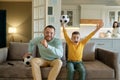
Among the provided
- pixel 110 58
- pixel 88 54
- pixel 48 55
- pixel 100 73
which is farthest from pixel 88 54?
pixel 48 55

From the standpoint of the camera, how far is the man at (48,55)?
2927 millimetres

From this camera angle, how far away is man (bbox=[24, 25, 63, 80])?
293cm

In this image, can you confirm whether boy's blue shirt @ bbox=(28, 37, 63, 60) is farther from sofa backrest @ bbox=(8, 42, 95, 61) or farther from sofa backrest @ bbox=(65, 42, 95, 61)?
sofa backrest @ bbox=(65, 42, 95, 61)

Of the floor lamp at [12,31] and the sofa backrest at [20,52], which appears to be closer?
the sofa backrest at [20,52]

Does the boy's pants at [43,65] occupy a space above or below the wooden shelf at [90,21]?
below

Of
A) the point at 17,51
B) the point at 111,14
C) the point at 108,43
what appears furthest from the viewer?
the point at 111,14

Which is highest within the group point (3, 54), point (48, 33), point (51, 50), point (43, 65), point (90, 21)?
point (90, 21)

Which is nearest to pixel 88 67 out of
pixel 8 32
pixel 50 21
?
pixel 50 21

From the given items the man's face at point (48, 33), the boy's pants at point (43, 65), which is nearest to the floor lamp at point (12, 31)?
the man's face at point (48, 33)

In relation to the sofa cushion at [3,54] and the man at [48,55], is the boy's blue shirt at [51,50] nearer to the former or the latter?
the man at [48,55]

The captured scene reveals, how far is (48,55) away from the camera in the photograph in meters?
3.21

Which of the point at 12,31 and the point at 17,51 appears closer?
the point at 17,51

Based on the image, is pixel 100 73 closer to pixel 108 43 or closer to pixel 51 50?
pixel 51 50

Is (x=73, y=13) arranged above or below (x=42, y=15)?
above
